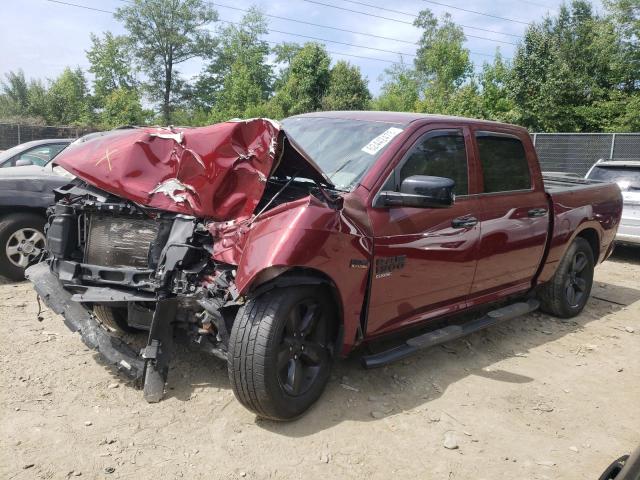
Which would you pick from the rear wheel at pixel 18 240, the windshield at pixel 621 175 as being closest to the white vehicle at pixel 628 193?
the windshield at pixel 621 175

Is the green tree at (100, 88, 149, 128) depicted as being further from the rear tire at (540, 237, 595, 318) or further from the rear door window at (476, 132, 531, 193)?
the rear door window at (476, 132, 531, 193)

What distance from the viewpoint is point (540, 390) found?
403 cm

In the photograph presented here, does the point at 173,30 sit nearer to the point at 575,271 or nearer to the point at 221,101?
the point at 221,101

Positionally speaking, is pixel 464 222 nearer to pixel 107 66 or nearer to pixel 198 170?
pixel 198 170

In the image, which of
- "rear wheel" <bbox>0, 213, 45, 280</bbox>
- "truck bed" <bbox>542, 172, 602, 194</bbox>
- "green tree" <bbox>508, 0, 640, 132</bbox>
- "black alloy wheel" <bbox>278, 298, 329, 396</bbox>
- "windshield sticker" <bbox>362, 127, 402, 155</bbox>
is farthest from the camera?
"green tree" <bbox>508, 0, 640, 132</bbox>

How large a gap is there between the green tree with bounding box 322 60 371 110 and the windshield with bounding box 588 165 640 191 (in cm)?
2418

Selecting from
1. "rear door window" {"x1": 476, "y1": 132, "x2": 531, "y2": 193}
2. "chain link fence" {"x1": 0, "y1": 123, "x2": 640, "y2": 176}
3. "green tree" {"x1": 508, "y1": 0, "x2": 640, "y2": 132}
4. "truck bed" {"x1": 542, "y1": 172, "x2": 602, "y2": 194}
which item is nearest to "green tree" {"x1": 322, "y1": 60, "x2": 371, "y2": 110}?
"green tree" {"x1": 508, "y1": 0, "x2": 640, "y2": 132}

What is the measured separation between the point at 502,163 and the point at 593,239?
202cm

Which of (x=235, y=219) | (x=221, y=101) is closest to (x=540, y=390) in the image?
(x=235, y=219)

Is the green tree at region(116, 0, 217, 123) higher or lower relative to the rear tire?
higher

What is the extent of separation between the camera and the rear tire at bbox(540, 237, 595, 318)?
218 inches

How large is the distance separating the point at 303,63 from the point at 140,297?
1316 inches

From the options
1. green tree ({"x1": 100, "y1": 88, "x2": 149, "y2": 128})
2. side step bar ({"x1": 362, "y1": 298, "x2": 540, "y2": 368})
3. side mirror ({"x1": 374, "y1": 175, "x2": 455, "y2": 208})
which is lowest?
side step bar ({"x1": 362, "y1": 298, "x2": 540, "y2": 368})

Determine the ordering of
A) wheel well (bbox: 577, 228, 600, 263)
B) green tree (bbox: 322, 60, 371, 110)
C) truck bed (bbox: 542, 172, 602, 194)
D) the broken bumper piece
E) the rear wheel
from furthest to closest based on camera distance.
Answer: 1. green tree (bbox: 322, 60, 371, 110)
2. the rear wheel
3. wheel well (bbox: 577, 228, 600, 263)
4. truck bed (bbox: 542, 172, 602, 194)
5. the broken bumper piece
